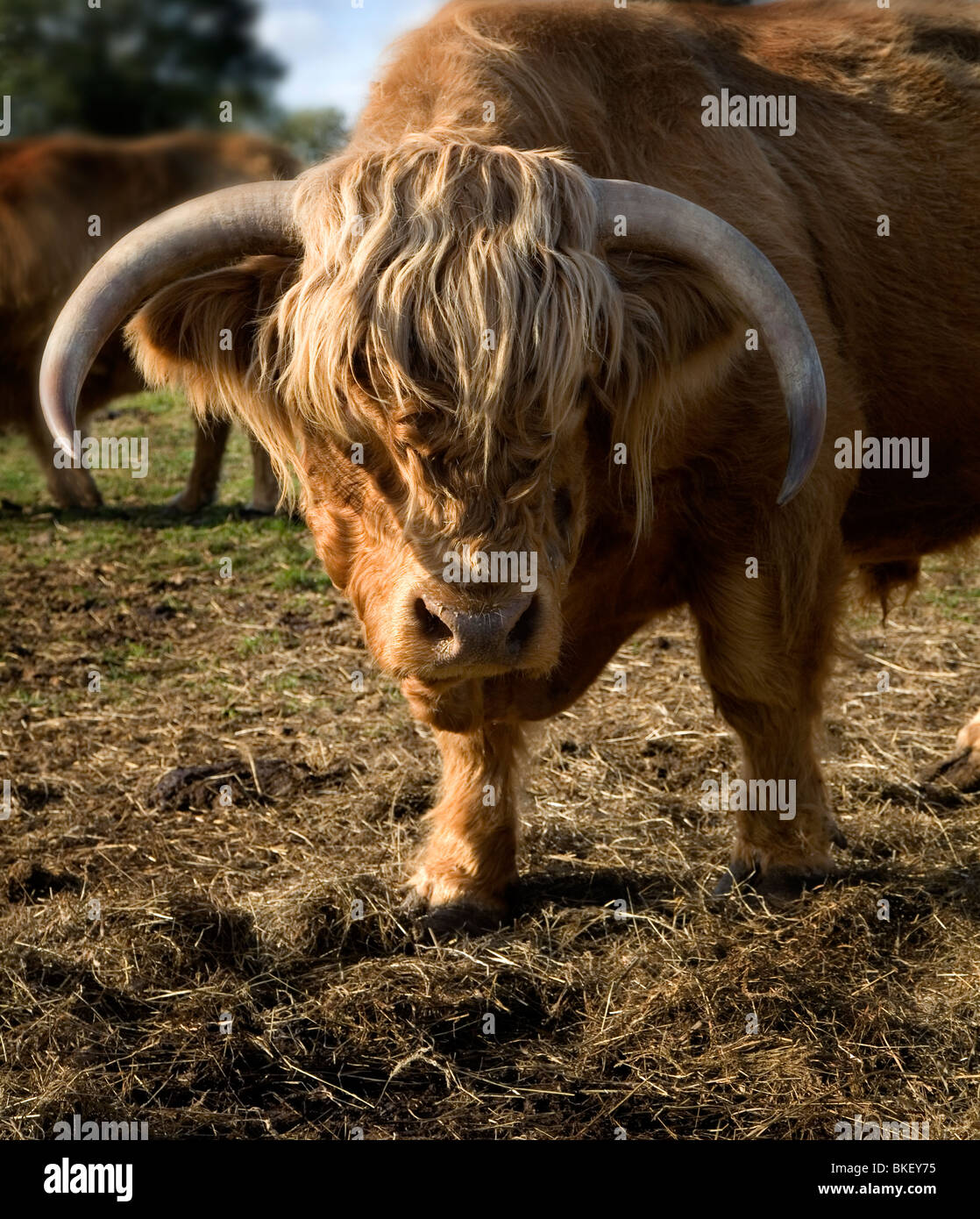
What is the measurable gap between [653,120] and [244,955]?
94.9 inches

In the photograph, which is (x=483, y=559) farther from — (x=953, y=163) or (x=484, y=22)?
(x=953, y=163)

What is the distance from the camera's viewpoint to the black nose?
257cm

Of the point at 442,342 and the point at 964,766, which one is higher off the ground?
the point at 442,342

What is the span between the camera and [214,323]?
298 cm

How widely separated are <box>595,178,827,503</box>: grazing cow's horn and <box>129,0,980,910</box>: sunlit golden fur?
76 millimetres

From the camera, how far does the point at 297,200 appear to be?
2828mm

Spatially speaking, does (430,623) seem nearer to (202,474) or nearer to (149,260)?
(149,260)

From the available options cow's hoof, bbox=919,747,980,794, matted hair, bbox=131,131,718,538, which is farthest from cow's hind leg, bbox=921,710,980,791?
matted hair, bbox=131,131,718,538

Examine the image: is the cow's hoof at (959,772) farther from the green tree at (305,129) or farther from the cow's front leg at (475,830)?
the green tree at (305,129)

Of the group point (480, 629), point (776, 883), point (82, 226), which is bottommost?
point (776, 883)

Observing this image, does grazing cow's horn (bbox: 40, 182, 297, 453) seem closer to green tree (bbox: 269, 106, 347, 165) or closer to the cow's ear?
the cow's ear

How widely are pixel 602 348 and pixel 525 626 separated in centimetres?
63

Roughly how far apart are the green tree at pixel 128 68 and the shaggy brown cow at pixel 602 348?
7608 mm

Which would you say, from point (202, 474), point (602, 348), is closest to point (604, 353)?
point (602, 348)
